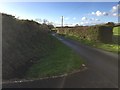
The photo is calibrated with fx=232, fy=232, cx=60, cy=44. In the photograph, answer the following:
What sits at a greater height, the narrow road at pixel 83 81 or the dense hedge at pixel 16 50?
the dense hedge at pixel 16 50

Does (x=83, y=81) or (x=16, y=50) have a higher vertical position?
(x=16, y=50)

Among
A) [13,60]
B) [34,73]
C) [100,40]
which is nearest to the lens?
[34,73]

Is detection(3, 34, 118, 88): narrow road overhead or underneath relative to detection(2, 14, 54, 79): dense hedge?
underneath

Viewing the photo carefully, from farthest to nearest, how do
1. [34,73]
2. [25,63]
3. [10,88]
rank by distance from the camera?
1. [25,63]
2. [34,73]
3. [10,88]

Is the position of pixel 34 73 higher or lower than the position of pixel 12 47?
lower

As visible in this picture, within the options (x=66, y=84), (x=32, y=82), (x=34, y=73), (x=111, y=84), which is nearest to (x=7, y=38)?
(x=34, y=73)

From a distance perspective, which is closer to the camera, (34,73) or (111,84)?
(111,84)

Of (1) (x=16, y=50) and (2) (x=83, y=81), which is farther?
(1) (x=16, y=50)

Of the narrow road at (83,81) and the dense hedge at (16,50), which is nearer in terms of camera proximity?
the narrow road at (83,81)

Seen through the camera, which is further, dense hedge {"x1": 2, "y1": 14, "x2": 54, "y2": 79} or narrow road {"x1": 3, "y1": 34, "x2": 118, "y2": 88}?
dense hedge {"x1": 2, "y1": 14, "x2": 54, "y2": 79}

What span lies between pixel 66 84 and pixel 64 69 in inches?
120

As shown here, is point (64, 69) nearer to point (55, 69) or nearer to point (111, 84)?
point (55, 69)

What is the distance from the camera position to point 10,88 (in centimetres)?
999

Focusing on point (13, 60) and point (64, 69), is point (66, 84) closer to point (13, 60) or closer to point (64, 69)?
point (64, 69)
